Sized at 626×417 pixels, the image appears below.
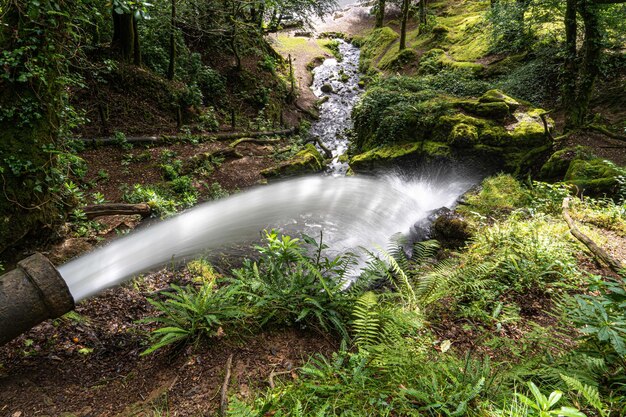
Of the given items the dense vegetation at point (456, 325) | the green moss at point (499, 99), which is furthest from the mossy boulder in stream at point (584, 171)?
the green moss at point (499, 99)

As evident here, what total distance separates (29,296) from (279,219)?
580 centimetres

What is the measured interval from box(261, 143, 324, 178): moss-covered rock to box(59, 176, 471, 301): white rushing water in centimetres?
57

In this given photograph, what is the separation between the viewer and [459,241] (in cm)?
638

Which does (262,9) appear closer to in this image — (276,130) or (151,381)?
(276,130)

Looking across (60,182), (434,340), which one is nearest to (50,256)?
(60,182)

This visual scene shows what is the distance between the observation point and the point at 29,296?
10.3ft

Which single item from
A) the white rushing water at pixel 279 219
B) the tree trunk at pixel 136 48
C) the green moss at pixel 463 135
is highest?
the tree trunk at pixel 136 48

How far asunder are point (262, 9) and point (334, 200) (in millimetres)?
12783

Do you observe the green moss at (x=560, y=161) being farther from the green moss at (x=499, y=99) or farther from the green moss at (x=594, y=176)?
the green moss at (x=499, y=99)

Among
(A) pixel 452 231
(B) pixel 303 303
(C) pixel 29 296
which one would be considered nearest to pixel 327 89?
(A) pixel 452 231

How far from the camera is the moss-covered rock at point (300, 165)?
11836 millimetres

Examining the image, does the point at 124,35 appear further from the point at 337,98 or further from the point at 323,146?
the point at 337,98

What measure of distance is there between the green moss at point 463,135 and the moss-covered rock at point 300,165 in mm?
5257

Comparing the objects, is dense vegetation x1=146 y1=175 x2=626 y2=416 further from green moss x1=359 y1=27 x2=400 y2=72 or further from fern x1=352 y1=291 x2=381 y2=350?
green moss x1=359 y1=27 x2=400 y2=72
